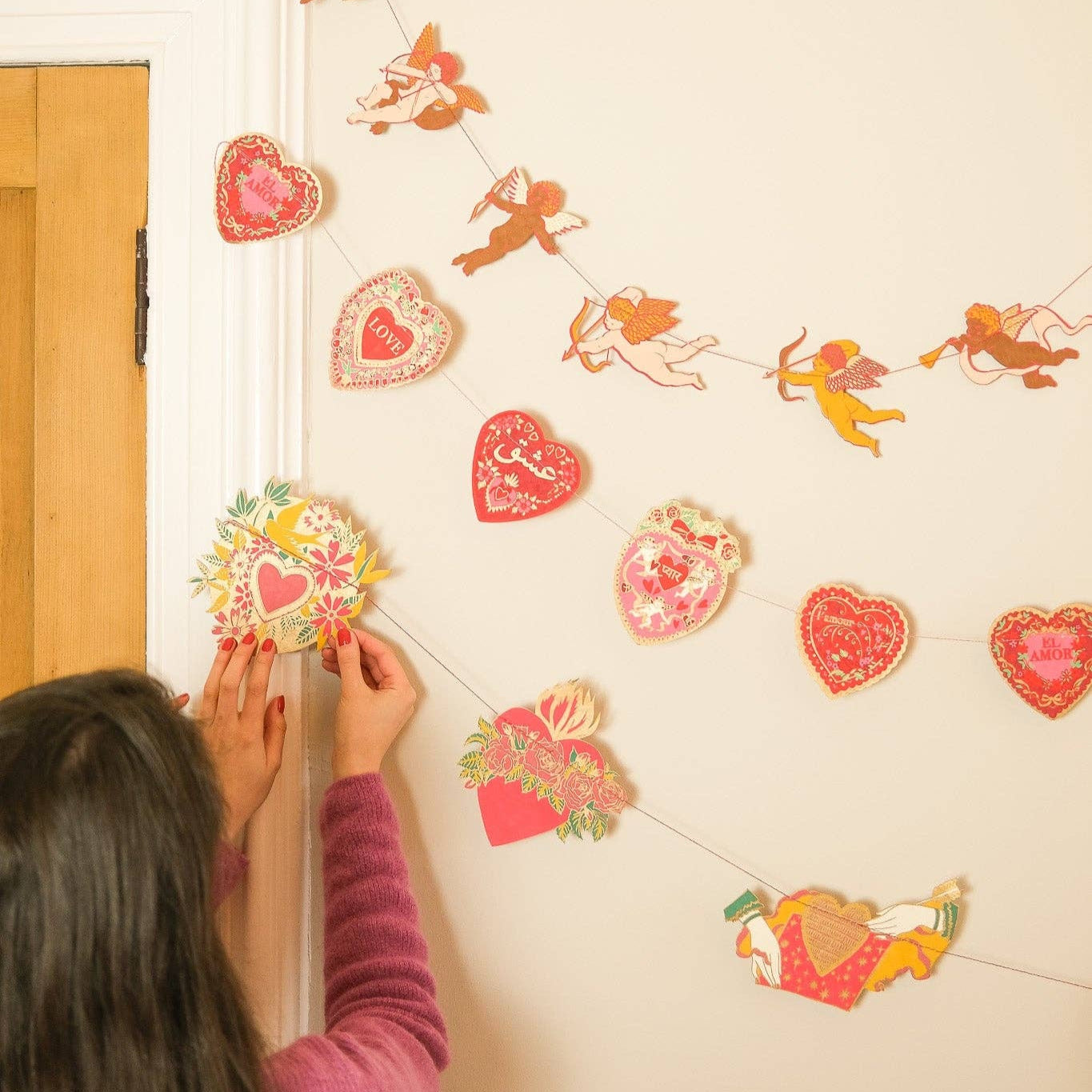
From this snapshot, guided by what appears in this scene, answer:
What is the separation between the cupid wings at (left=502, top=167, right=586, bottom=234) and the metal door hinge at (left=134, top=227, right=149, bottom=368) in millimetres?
381

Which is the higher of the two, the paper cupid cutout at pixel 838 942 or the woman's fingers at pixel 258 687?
the woman's fingers at pixel 258 687

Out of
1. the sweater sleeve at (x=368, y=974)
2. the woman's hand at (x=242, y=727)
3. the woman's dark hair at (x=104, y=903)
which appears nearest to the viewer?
the woman's dark hair at (x=104, y=903)

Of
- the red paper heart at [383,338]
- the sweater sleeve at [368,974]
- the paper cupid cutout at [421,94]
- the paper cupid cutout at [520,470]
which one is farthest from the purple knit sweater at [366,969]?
the paper cupid cutout at [421,94]

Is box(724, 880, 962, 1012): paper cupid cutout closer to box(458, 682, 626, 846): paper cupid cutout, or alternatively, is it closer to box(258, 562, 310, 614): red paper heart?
box(458, 682, 626, 846): paper cupid cutout

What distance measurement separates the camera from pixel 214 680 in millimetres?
874

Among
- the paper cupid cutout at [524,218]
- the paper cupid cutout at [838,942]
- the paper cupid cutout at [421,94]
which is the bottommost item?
the paper cupid cutout at [838,942]

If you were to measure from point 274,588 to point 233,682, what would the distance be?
10 centimetres

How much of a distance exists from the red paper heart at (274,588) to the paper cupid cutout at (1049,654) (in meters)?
0.69

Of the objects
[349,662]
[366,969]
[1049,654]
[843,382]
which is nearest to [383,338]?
[349,662]

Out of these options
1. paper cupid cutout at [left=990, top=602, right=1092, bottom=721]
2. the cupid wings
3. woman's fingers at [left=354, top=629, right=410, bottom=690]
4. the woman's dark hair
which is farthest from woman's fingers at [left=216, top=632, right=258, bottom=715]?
paper cupid cutout at [left=990, top=602, right=1092, bottom=721]

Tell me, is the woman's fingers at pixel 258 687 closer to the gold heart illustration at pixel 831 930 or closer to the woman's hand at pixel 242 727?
the woman's hand at pixel 242 727

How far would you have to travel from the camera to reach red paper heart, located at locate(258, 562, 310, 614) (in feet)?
2.92

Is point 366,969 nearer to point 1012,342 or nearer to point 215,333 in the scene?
point 215,333

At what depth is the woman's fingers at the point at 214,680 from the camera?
87 centimetres
